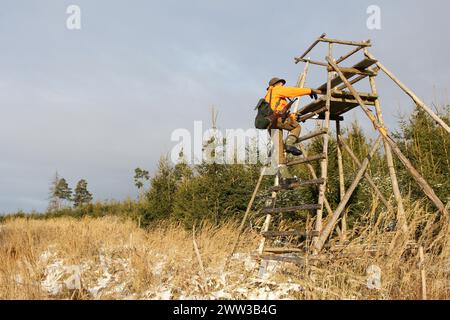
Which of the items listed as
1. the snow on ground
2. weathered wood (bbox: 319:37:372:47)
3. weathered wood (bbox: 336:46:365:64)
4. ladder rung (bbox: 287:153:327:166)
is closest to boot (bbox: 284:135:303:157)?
ladder rung (bbox: 287:153:327:166)

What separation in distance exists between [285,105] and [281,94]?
8.3 inches

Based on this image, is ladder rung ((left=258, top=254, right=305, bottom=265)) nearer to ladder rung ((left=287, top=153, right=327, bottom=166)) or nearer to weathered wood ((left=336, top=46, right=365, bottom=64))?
ladder rung ((left=287, top=153, right=327, bottom=166))

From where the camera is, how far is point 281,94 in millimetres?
7211

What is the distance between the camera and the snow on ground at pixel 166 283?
5688mm

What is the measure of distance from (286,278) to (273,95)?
10.1ft

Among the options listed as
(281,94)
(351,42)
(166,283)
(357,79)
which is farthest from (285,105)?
(166,283)

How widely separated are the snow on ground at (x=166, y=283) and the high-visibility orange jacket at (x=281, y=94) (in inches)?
108

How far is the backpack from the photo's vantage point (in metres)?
7.24

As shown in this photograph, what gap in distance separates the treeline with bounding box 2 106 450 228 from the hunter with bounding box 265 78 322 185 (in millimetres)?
1870

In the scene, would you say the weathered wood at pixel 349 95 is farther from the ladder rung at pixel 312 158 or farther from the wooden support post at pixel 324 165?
the ladder rung at pixel 312 158

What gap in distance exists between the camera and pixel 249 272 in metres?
6.99

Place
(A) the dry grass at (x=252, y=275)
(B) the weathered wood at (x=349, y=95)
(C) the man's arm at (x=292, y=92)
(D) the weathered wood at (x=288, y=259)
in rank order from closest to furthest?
(A) the dry grass at (x=252, y=275)
(D) the weathered wood at (x=288, y=259)
(C) the man's arm at (x=292, y=92)
(B) the weathered wood at (x=349, y=95)

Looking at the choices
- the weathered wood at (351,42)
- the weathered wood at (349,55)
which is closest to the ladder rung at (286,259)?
the weathered wood at (349,55)

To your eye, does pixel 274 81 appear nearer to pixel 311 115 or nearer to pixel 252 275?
pixel 311 115
